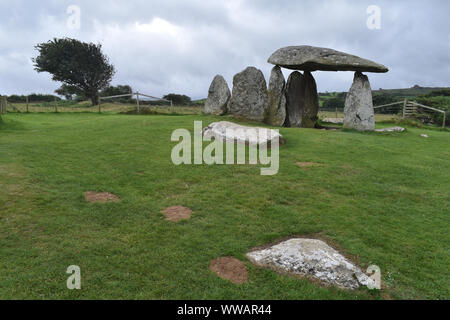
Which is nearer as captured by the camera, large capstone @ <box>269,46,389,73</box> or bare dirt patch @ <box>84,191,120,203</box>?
bare dirt patch @ <box>84,191,120,203</box>

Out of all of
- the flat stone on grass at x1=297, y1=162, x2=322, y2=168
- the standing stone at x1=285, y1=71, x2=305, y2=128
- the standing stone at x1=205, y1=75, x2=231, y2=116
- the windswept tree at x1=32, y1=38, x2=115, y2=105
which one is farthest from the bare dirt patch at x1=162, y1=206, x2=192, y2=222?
the windswept tree at x1=32, y1=38, x2=115, y2=105

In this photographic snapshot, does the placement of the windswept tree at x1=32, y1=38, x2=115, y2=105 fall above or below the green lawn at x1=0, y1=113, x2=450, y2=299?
above

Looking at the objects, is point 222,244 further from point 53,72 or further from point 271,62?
point 53,72

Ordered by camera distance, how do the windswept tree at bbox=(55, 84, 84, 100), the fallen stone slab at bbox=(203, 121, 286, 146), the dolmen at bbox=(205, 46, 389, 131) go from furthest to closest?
the windswept tree at bbox=(55, 84, 84, 100) < the dolmen at bbox=(205, 46, 389, 131) < the fallen stone slab at bbox=(203, 121, 286, 146)

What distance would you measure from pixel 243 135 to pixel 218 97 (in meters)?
10.6

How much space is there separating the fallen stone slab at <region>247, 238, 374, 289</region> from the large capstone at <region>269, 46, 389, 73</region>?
1558 centimetres

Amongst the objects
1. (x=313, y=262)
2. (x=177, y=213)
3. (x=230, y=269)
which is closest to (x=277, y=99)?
(x=177, y=213)

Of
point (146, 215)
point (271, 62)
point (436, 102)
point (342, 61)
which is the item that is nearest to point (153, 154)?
point (146, 215)

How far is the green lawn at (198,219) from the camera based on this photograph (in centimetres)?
542

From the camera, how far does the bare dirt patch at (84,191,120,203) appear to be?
8402 millimetres

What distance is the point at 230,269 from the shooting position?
582 cm

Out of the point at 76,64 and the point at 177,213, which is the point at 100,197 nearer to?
the point at 177,213

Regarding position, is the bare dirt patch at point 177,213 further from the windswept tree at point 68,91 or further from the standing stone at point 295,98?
the windswept tree at point 68,91

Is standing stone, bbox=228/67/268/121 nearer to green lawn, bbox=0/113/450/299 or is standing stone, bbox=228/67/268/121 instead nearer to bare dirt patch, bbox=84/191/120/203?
green lawn, bbox=0/113/450/299
